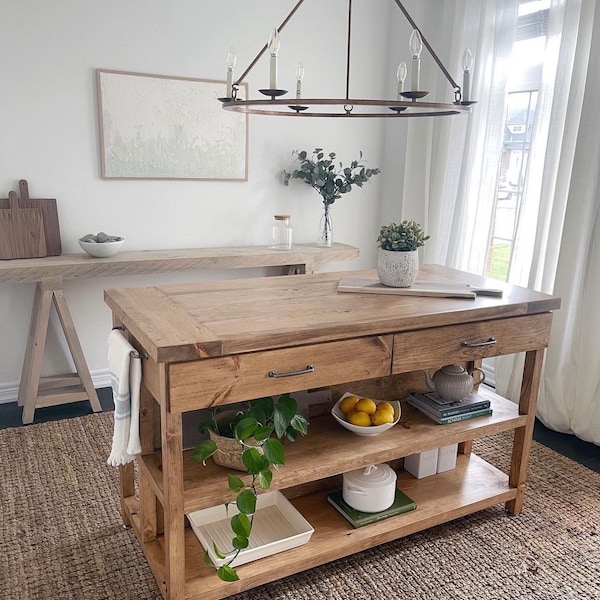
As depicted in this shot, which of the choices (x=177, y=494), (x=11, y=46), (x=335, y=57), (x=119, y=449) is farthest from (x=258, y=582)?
(x=335, y=57)

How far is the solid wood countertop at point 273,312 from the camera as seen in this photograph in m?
1.56

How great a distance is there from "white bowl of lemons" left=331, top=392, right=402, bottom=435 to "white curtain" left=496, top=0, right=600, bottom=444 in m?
1.24

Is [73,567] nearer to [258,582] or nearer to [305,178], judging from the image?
[258,582]

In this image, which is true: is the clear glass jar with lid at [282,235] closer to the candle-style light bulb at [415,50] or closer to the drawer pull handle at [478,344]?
the drawer pull handle at [478,344]

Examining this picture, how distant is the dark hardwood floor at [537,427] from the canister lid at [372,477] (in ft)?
3.65

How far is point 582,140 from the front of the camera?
269 centimetres

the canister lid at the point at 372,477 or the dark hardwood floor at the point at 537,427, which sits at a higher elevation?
the canister lid at the point at 372,477

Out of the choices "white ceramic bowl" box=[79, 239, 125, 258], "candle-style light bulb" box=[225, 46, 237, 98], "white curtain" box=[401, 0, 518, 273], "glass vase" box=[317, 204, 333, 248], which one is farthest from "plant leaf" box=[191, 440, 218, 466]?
"white curtain" box=[401, 0, 518, 273]

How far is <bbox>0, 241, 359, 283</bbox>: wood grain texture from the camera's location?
2742 millimetres

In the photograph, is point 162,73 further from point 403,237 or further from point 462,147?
point 403,237

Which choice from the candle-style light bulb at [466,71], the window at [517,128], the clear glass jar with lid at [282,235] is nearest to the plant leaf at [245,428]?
the candle-style light bulb at [466,71]

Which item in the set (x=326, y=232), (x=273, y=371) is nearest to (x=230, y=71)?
(x=273, y=371)

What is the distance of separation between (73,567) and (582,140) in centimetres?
265

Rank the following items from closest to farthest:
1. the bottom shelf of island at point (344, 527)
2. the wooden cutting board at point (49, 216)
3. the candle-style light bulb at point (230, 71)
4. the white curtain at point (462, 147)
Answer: the candle-style light bulb at point (230, 71) < the bottom shelf of island at point (344, 527) < the wooden cutting board at point (49, 216) < the white curtain at point (462, 147)
